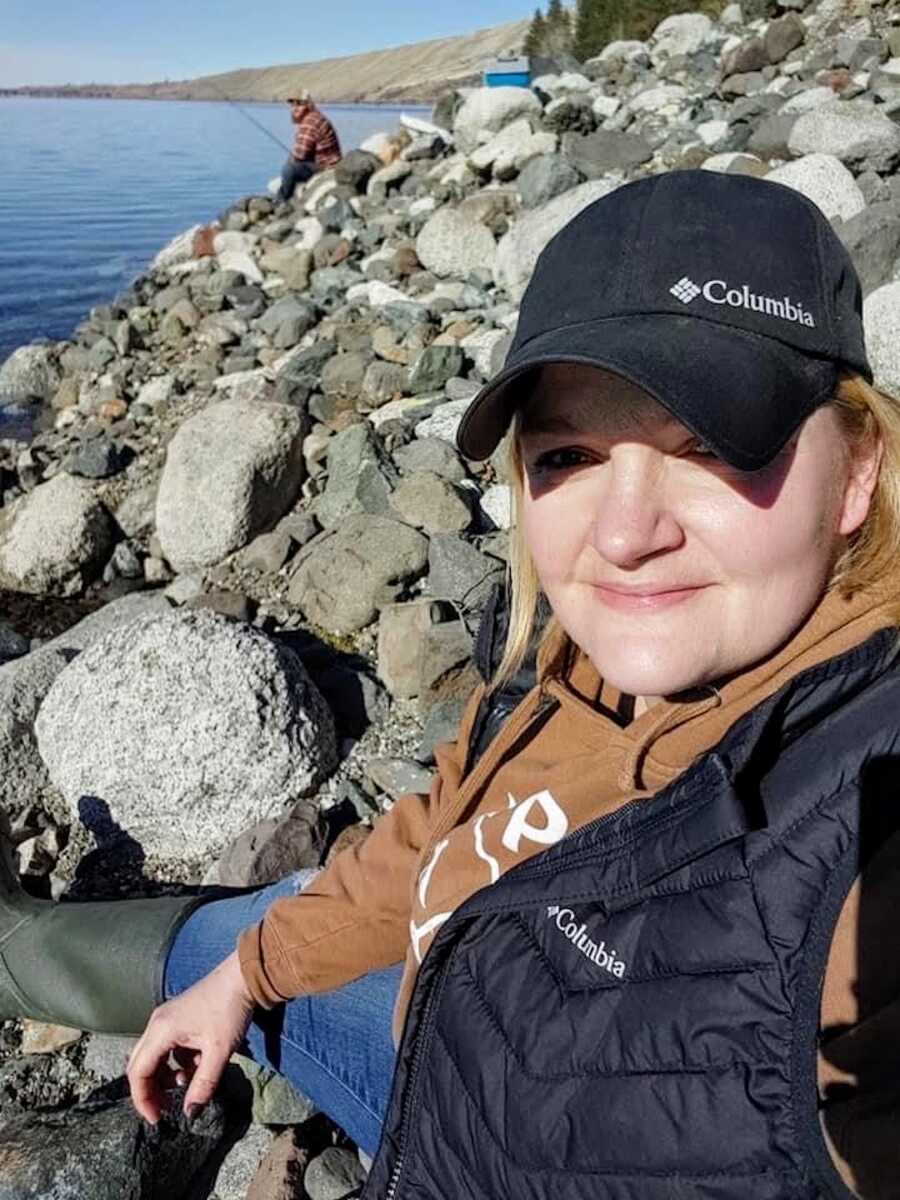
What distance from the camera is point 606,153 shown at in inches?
438

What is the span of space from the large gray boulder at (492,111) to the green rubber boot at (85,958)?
13.5m

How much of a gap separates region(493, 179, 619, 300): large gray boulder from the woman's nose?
7.44m

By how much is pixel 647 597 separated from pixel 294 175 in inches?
750

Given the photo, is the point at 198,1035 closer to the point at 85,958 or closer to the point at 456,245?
the point at 85,958

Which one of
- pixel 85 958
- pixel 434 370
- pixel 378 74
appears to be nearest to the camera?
pixel 85 958

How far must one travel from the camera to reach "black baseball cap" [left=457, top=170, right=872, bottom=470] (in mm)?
1313

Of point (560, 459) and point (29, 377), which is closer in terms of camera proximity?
point (560, 459)

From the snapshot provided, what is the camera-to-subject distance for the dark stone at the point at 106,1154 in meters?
2.23

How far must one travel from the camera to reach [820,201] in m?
7.52

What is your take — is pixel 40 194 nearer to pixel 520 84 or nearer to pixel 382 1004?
pixel 520 84

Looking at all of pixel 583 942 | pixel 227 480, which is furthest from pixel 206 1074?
pixel 227 480

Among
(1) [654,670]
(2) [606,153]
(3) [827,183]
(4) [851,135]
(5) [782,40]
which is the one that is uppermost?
(5) [782,40]

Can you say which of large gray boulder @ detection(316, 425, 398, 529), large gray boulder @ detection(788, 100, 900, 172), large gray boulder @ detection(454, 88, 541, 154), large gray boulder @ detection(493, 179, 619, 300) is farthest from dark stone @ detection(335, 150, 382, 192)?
large gray boulder @ detection(316, 425, 398, 529)

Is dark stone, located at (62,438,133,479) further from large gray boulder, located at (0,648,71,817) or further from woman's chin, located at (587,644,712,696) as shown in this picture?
woman's chin, located at (587,644,712,696)
